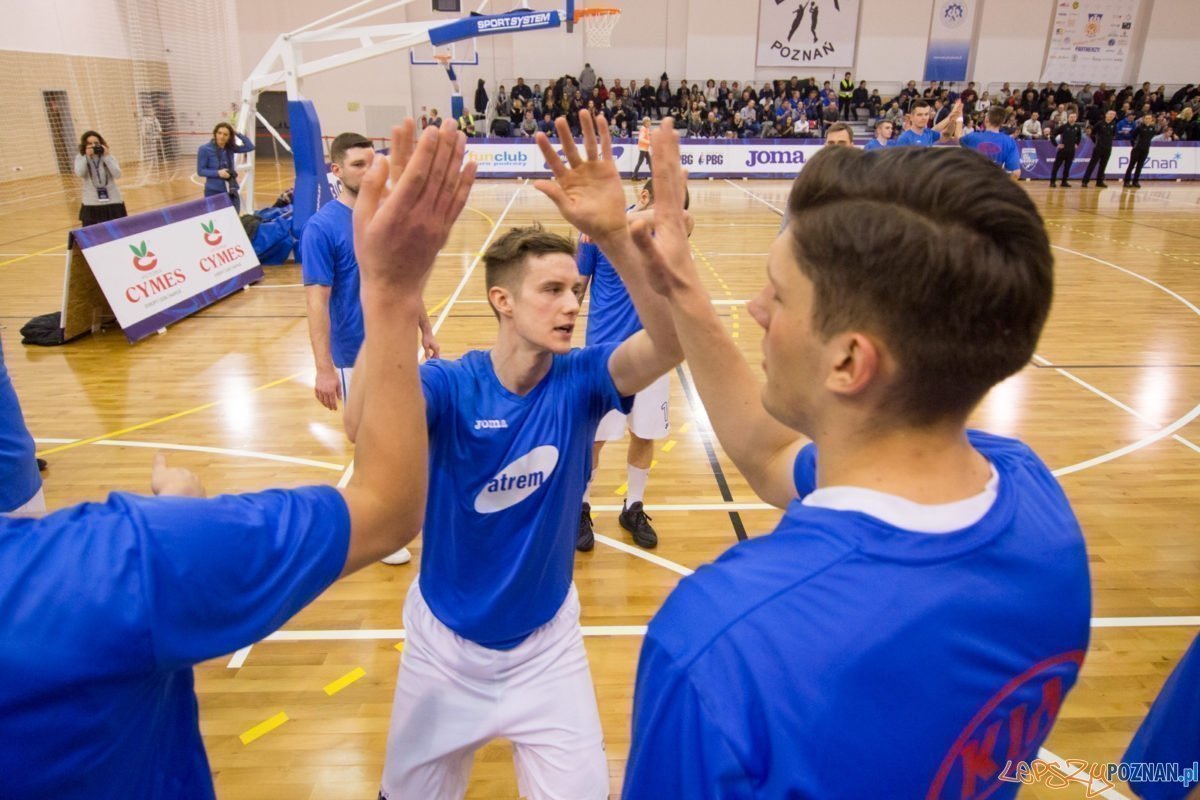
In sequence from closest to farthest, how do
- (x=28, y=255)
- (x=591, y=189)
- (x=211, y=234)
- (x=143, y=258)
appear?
1. (x=591, y=189)
2. (x=143, y=258)
3. (x=211, y=234)
4. (x=28, y=255)

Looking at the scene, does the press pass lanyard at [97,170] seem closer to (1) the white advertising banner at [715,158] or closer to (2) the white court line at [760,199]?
(2) the white court line at [760,199]

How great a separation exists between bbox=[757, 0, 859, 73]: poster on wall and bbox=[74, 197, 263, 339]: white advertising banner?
73.4 ft

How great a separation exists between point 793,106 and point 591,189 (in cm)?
2635

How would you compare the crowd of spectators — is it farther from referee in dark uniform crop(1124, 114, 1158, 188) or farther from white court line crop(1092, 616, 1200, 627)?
white court line crop(1092, 616, 1200, 627)

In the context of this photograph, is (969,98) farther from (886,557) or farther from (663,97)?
(886,557)

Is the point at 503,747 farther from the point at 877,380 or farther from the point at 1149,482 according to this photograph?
the point at 1149,482

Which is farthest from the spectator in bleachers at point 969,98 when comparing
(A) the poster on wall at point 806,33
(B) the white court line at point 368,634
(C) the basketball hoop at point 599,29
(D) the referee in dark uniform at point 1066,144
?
(B) the white court line at point 368,634

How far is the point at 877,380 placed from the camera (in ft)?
3.47

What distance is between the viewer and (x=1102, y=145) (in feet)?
72.2

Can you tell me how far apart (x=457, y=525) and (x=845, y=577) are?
1.76 meters

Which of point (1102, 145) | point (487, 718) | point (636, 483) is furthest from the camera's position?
point (1102, 145)

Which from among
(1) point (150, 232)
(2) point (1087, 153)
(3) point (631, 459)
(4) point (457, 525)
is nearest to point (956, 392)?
(4) point (457, 525)

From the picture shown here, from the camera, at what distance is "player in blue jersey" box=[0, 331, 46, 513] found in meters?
2.98

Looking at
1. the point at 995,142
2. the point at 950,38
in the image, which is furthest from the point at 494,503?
the point at 950,38
